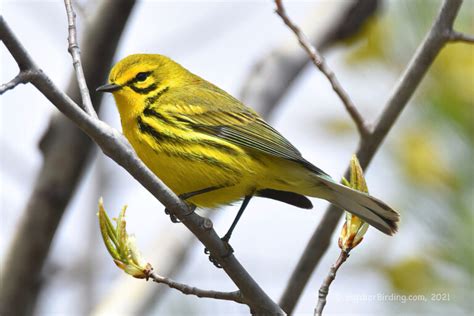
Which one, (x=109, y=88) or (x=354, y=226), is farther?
(x=109, y=88)

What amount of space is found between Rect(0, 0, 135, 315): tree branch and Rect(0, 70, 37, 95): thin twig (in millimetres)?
1690

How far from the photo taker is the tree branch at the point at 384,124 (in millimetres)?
3307

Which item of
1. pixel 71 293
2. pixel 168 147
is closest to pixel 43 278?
pixel 168 147

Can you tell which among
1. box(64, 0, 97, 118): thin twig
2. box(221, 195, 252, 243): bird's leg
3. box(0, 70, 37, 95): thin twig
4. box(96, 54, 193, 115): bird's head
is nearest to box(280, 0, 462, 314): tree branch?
box(221, 195, 252, 243): bird's leg

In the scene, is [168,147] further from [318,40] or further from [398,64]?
[318,40]

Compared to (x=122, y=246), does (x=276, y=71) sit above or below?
above

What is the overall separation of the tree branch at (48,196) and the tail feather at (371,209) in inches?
56.1

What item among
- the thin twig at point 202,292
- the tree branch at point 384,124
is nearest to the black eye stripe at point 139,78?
the tree branch at point 384,124

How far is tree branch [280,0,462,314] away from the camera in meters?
3.31

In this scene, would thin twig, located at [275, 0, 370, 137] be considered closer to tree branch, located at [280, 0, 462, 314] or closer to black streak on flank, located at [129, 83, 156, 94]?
tree branch, located at [280, 0, 462, 314]

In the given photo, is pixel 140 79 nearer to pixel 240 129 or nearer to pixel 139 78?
pixel 139 78

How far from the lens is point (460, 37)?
129 inches

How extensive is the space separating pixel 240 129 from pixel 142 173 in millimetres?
1438

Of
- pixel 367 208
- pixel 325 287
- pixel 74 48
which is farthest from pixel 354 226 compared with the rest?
pixel 74 48
